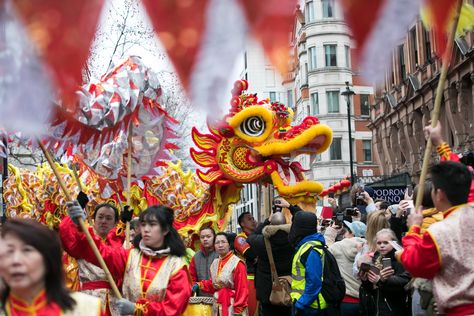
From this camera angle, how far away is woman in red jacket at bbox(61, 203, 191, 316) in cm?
495

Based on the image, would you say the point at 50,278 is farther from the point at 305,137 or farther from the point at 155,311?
the point at 305,137

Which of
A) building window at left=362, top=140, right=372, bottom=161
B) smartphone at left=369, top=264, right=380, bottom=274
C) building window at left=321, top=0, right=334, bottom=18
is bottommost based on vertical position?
smartphone at left=369, top=264, right=380, bottom=274

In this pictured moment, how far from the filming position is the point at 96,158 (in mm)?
7828

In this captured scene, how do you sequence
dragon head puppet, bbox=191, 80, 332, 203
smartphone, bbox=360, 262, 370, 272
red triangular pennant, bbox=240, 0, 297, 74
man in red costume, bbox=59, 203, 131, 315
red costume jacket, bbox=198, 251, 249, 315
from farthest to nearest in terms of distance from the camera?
dragon head puppet, bbox=191, 80, 332, 203
red costume jacket, bbox=198, 251, 249, 315
smartphone, bbox=360, 262, 370, 272
man in red costume, bbox=59, 203, 131, 315
red triangular pennant, bbox=240, 0, 297, 74

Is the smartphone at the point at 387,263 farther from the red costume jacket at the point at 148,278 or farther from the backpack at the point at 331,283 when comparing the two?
the red costume jacket at the point at 148,278

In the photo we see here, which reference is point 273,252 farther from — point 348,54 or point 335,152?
point 335,152

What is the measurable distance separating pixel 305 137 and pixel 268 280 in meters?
2.21

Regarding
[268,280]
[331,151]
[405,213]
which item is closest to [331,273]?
[405,213]

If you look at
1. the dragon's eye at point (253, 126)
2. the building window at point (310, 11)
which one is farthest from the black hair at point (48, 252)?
the dragon's eye at point (253, 126)

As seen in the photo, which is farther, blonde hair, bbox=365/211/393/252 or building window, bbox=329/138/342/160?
building window, bbox=329/138/342/160

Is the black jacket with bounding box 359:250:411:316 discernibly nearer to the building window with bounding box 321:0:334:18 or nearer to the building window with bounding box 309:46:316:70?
the building window with bounding box 309:46:316:70

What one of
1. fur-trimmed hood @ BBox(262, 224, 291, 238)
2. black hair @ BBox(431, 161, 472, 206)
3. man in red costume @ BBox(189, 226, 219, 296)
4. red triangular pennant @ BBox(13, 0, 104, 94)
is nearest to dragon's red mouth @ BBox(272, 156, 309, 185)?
man in red costume @ BBox(189, 226, 219, 296)

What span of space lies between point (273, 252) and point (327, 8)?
584 cm

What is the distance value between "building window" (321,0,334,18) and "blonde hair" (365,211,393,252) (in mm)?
4298
